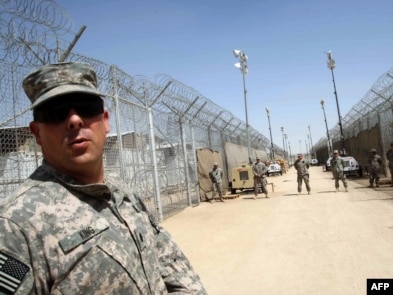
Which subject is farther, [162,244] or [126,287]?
[162,244]

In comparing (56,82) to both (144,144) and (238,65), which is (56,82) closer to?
(144,144)

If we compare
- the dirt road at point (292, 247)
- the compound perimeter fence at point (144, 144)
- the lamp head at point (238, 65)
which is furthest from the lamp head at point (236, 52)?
the dirt road at point (292, 247)

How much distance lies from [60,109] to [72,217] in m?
0.38

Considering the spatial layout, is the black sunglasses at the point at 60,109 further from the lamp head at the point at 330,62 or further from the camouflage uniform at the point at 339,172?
the lamp head at the point at 330,62

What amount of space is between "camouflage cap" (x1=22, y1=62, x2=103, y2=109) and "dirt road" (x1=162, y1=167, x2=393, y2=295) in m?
3.40

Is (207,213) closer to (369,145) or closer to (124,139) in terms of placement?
(124,139)

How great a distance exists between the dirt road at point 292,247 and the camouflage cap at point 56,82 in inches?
134

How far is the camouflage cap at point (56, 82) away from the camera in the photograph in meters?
1.33

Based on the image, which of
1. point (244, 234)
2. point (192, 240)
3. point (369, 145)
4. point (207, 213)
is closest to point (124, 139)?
point (192, 240)

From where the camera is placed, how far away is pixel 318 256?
5.20m

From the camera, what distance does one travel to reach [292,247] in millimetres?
5855

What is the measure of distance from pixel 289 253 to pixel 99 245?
4.78m

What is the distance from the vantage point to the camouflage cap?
133 cm

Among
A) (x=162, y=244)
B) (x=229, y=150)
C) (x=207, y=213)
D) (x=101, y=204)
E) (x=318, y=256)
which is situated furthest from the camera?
(x=229, y=150)
